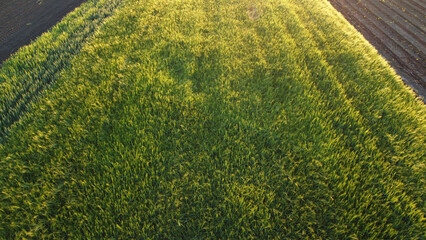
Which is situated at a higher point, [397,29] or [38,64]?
[38,64]

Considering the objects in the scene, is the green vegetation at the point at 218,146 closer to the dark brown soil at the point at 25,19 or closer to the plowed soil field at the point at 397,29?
the plowed soil field at the point at 397,29

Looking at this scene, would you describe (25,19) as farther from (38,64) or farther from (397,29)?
(397,29)

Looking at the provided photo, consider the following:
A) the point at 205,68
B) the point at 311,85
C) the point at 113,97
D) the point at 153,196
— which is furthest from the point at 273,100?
the point at 113,97

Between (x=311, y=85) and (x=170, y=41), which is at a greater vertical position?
(x=170, y=41)

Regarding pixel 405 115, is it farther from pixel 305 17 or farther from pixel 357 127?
pixel 305 17

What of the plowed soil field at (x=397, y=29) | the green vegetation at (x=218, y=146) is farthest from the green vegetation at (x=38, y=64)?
the plowed soil field at (x=397, y=29)

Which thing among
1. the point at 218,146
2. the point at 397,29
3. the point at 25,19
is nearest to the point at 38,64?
the point at 25,19
